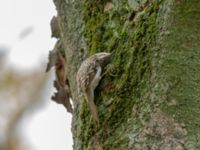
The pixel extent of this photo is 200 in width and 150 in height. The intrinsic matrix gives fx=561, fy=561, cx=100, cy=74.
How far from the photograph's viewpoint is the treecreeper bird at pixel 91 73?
1462 millimetres

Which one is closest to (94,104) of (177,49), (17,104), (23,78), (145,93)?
(145,93)

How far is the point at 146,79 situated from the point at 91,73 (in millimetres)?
169

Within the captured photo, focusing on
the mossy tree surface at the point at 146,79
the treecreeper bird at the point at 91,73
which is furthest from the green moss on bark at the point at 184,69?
the treecreeper bird at the point at 91,73

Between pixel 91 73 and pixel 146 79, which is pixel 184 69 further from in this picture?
pixel 91 73

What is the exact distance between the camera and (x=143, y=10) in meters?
1.47

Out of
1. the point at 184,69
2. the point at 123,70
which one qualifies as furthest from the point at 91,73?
the point at 184,69

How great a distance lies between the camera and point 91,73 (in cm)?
148

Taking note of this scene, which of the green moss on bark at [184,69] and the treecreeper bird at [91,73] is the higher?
the treecreeper bird at [91,73]

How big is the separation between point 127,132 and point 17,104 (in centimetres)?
285

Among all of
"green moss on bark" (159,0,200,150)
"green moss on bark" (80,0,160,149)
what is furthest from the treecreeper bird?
"green moss on bark" (159,0,200,150)

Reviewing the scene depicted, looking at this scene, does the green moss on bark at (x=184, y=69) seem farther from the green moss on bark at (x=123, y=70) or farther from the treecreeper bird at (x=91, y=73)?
the treecreeper bird at (x=91, y=73)

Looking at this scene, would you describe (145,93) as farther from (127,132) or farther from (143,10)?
(143,10)

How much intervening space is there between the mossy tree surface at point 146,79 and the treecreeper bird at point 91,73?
0.7 inches

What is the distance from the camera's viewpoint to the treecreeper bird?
1.46 m
